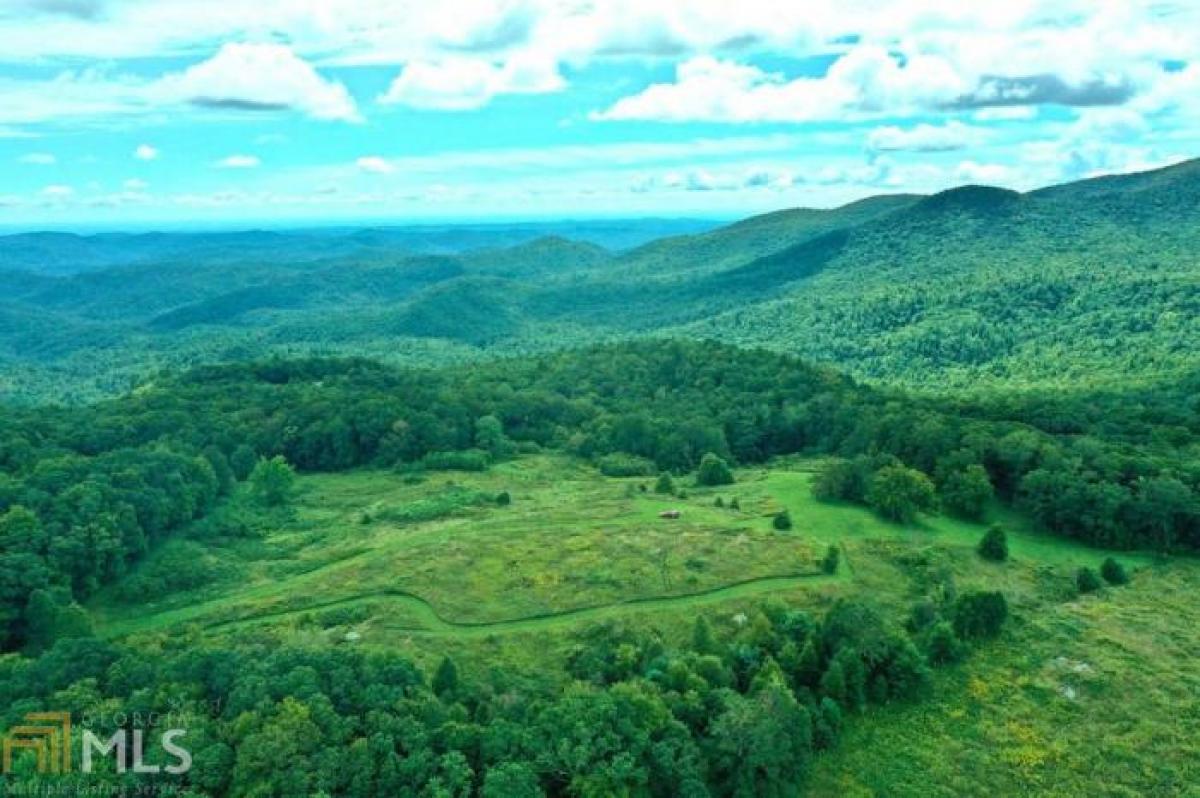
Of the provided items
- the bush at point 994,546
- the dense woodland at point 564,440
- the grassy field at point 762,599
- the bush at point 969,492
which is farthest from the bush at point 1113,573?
the bush at point 969,492

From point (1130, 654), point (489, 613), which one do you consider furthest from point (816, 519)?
point (489, 613)

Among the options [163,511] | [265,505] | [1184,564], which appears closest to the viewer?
[1184,564]

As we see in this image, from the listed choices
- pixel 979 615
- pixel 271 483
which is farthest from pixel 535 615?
pixel 271 483

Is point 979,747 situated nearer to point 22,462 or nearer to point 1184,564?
point 1184,564

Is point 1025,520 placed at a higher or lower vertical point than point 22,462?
lower

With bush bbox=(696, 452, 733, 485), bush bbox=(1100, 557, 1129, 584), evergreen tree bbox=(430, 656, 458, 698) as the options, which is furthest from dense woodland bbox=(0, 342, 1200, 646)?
evergreen tree bbox=(430, 656, 458, 698)

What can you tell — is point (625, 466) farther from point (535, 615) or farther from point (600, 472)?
point (535, 615)

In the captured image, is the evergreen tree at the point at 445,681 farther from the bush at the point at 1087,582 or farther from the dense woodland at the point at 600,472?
the bush at the point at 1087,582
